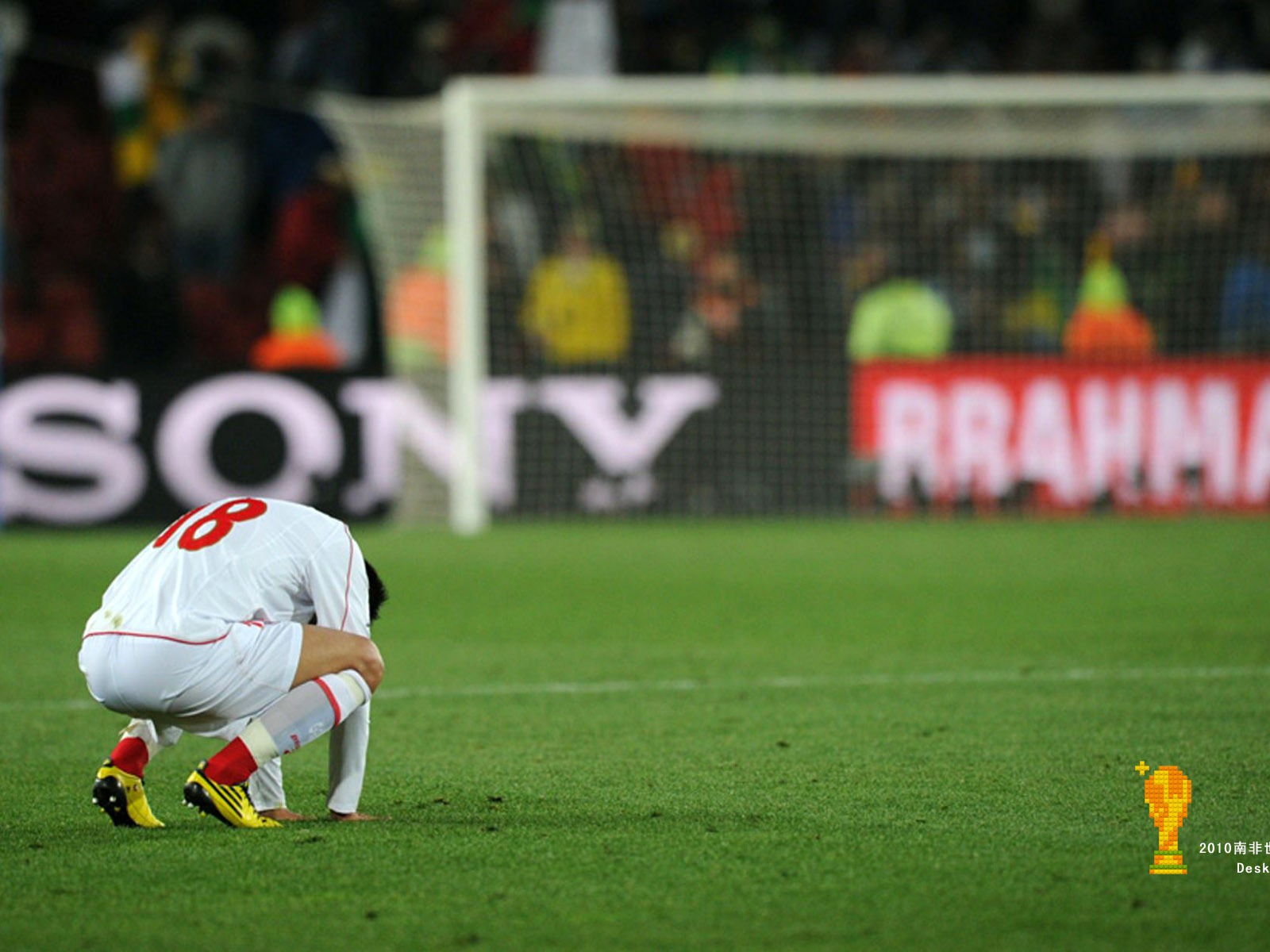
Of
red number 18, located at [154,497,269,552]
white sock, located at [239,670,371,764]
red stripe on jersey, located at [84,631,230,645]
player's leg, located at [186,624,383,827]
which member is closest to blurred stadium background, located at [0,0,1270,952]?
player's leg, located at [186,624,383,827]

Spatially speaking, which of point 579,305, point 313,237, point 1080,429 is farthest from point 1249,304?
point 313,237

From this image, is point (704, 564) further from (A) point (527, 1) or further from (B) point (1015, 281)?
(A) point (527, 1)

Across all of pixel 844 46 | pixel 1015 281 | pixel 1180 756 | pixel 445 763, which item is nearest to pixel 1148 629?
pixel 1180 756

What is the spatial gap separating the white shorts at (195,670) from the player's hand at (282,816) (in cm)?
38

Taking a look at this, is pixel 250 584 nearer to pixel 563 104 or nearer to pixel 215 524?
pixel 215 524

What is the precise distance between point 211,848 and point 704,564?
27.7ft

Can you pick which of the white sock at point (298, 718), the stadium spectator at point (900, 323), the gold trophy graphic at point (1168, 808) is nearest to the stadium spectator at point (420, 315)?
the stadium spectator at point (900, 323)

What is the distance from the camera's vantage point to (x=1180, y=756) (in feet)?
22.0

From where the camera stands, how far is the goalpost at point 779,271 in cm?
1623

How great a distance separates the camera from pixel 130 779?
5602 millimetres

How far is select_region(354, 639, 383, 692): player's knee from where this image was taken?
5477 mm

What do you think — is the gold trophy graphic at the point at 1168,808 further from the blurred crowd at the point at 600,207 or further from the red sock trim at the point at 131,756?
the blurred crowd at the point at 600,207

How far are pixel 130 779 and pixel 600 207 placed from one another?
12643 millimetres

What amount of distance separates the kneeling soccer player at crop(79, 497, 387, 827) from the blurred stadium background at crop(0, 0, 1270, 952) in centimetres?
23
